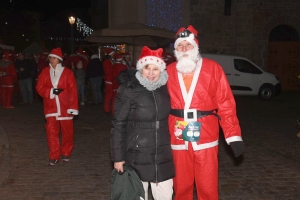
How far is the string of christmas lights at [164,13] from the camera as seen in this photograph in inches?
833

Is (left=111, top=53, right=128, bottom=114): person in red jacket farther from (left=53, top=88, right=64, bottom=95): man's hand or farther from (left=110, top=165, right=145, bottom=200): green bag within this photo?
(left=110, top=165, right=145, bottom=200): green bag

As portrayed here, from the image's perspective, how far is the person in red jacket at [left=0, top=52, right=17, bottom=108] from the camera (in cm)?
Answer: 1422

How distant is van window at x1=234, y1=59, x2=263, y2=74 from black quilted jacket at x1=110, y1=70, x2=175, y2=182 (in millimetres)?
14049

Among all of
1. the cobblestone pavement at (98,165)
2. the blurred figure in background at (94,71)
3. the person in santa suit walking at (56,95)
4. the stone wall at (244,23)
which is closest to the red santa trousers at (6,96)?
the cobblestone pavement at (98,165)

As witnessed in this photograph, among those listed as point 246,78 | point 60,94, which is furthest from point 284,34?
point 60,94

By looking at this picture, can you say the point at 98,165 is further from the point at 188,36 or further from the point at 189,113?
the point at 188,36

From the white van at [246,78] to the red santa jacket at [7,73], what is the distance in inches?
305

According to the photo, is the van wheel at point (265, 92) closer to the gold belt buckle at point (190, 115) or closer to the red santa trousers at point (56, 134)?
the red santa trousers at point (56, 134)

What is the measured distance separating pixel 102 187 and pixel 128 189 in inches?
92.1

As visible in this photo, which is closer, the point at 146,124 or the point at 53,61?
the point at 146,124

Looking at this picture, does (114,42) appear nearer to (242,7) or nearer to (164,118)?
(242,7)

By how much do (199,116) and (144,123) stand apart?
1.89 ft

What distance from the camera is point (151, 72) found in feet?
13.1

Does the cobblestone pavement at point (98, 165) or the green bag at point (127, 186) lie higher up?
the green bag at point (127, 186)
